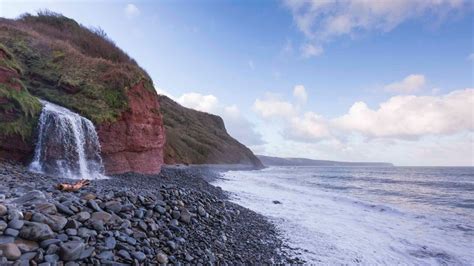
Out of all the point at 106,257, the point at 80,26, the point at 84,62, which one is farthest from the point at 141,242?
the point at 80,26

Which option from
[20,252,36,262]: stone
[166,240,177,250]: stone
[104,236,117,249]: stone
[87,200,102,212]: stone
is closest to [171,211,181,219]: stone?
[166,240,177,250]: stone

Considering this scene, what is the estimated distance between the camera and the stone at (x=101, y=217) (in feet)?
17.8

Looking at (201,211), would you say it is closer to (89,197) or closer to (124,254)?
(89,197)

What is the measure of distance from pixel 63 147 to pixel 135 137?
18.9ft

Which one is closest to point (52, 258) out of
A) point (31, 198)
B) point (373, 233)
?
point (31, 198)

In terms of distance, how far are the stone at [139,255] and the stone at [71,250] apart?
2.80 ft

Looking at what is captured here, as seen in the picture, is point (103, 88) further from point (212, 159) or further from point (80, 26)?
point (212, 159)

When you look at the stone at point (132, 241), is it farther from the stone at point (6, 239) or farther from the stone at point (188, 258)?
the stone at point (6, 239)

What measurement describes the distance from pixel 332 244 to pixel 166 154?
34.3m

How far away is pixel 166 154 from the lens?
136 feet

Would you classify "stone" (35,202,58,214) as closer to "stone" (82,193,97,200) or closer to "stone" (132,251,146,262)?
"stone" (82,193,97,200)

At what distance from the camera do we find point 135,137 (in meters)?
18.4

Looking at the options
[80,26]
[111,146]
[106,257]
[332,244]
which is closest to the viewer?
[106,257]

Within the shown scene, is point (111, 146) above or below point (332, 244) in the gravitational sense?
above
